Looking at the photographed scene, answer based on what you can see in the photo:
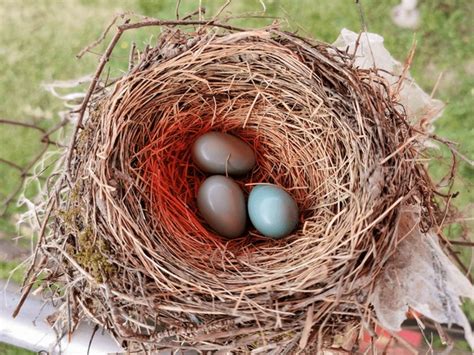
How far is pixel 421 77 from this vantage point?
6.04 feet

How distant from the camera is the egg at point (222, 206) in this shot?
1.21 m

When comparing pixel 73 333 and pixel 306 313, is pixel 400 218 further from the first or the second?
pixel 73 333

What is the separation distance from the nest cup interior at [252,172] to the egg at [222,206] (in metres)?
0.02

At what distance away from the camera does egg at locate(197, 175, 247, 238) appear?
1211 millimetres

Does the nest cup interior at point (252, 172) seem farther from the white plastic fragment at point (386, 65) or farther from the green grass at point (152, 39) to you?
the green grass at point (152, 39)

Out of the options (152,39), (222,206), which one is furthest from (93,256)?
(152,39)

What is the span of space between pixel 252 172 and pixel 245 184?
38mm

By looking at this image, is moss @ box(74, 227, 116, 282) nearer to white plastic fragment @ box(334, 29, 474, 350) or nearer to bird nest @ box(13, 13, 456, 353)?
bird nest @ box(13, 13, 456, 353)

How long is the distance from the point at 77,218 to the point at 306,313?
42 centimetres

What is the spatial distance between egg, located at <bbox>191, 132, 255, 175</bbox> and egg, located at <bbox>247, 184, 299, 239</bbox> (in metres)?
0.08

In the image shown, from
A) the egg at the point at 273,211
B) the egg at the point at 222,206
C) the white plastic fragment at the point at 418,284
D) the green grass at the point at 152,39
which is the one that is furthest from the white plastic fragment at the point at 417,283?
the green grass at the point at 152,39

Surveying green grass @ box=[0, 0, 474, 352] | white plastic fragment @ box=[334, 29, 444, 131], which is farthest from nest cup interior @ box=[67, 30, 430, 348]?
green grass @ box=[0, 0, 474, 352]

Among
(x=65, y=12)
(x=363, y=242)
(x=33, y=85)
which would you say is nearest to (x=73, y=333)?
(x=363, y=242)

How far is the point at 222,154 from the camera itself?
4.07 ft
